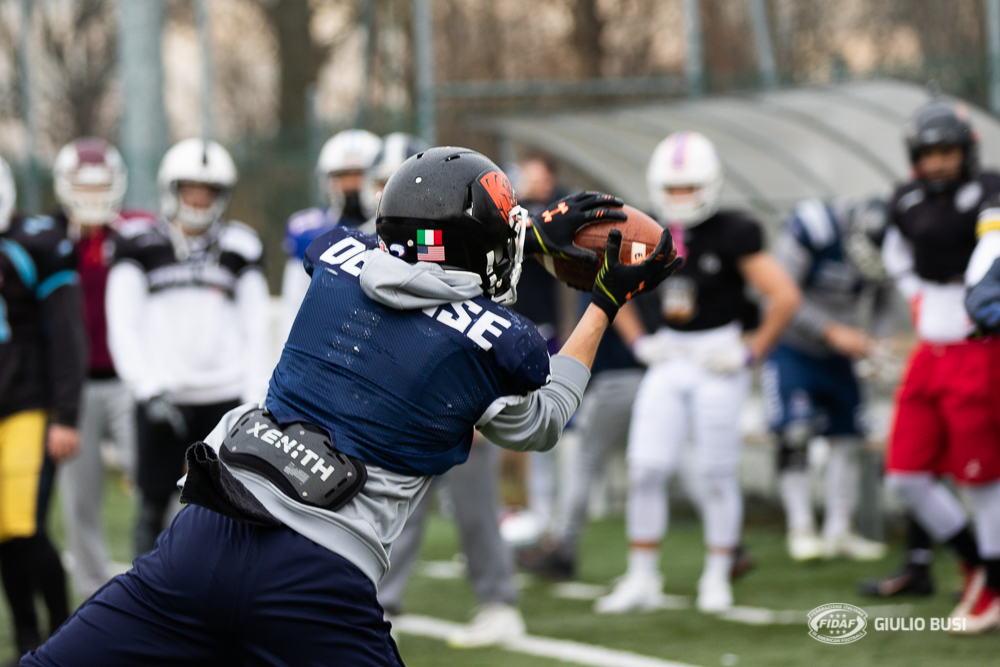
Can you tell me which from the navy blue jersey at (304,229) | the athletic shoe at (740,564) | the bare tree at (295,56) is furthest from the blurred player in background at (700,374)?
the bare tree at (295,56)

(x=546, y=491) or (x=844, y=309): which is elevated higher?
(x=844, y=309)

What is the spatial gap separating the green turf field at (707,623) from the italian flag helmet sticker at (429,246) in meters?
2.62

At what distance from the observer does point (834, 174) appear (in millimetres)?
10008

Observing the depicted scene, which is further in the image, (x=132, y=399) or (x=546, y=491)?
(x=546, y=491)

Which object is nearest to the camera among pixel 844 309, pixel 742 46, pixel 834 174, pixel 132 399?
pixel 132 399

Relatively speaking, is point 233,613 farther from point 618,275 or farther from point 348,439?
point 618,275

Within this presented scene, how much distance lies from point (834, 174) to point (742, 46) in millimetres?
12229

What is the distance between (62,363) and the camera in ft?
16.6

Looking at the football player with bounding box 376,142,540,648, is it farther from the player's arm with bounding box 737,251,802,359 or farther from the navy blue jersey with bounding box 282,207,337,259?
the player's arm with bounding box 737,251,802,359

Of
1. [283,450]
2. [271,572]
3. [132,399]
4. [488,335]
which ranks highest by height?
[488,335]

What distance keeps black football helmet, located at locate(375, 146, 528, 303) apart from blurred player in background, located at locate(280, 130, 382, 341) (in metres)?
2.55

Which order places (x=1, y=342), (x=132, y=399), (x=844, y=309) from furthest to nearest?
1. (x=844, y=309)
2. (x=132, y=399)
3. (x=1, y=342)

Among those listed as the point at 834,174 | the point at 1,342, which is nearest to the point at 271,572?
the point at 1,342

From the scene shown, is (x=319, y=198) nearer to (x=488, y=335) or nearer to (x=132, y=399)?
(x=132, y=399)
